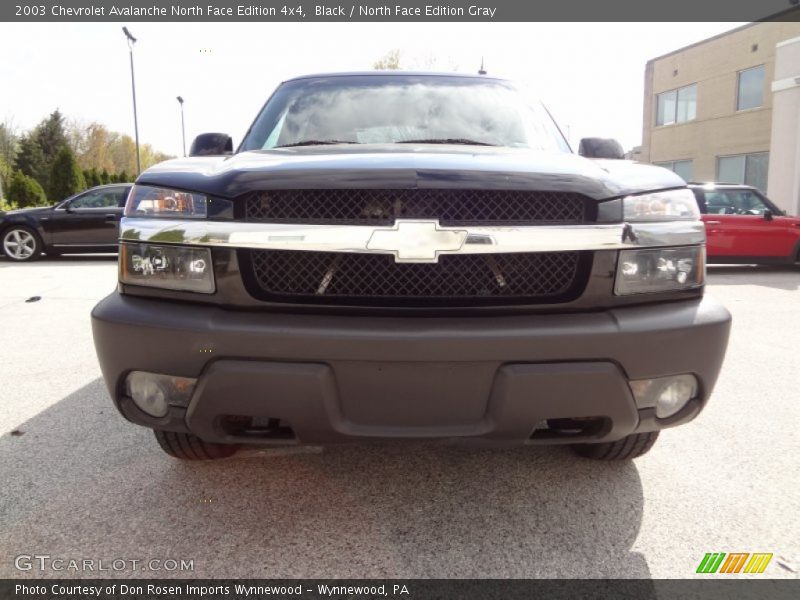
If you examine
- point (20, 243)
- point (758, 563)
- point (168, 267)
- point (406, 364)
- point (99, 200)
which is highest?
point (99, 200)

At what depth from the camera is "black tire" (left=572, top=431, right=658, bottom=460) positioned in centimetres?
237

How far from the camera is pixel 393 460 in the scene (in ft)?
8.64

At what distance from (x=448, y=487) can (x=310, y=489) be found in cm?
55

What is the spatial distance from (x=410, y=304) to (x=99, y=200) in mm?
11324

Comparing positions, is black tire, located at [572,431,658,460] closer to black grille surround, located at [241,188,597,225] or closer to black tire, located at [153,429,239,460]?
black grille surround, located at [241,188,597,225]

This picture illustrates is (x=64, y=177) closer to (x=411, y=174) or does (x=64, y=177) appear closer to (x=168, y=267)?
(x=168, y=267)

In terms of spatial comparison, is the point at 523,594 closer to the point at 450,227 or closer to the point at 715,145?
the point at 450,227

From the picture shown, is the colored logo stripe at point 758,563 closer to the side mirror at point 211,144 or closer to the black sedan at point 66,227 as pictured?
the side mirror at point 211,144

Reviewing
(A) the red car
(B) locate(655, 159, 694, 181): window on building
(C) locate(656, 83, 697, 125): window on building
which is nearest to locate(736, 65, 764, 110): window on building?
(C) locate(656, 83, 697, 125): window on building

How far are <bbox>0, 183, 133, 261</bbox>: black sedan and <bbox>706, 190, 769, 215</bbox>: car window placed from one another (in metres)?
10.3

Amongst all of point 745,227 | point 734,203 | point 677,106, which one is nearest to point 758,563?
point 745,227

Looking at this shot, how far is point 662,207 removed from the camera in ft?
6.51

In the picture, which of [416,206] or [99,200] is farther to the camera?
[99,200]

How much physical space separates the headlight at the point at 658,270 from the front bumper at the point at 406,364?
0.09 meters
